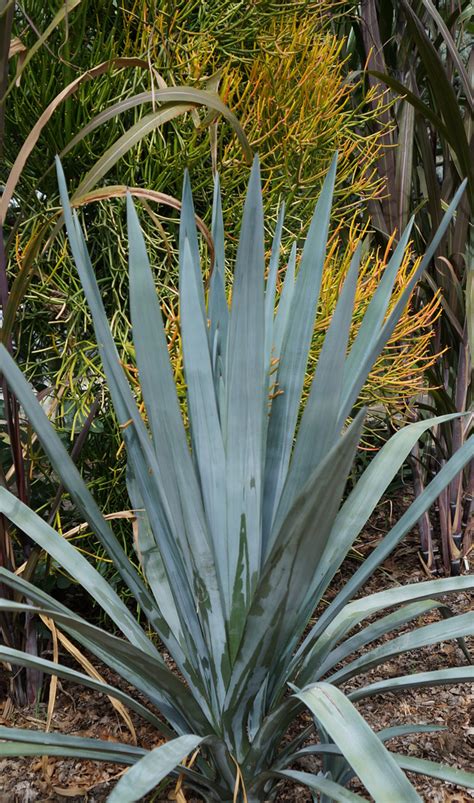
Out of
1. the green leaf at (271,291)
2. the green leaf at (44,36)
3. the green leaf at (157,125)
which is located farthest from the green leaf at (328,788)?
the green leaf at (44,36)

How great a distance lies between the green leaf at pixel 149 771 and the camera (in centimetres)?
66

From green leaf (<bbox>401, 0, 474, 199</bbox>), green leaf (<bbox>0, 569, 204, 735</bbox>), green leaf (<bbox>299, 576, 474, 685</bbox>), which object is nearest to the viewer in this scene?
green leaf (<bbox>0, 569, 204, 735</bbox>)

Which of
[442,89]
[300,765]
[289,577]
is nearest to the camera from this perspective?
[289,577]

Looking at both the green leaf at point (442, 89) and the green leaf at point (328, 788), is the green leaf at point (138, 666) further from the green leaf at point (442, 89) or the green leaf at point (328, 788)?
the green leaf at point (442, 89)

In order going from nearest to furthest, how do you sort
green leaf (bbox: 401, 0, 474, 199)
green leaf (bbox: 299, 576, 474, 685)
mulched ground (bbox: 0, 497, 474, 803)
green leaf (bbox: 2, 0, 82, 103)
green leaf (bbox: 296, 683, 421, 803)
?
green leaf (bbox: 296, 683, 421, 803) → green leaf (bbox: 299, 576, 474, 685) → green leaf (bbox: 2, 0, 82, 103) → mulched ground (bbox: 0, 497, 474, 803) → green leaf (bbox: 401, 0, 474, 199)

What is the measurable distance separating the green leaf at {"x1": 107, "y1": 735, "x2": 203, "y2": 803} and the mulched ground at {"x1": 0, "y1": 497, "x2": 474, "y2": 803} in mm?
235

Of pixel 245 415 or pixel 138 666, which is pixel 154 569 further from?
pixel 245 415

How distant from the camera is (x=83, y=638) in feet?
3.16

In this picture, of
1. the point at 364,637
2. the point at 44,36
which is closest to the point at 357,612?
the point at 364,637

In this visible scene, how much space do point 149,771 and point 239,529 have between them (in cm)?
27

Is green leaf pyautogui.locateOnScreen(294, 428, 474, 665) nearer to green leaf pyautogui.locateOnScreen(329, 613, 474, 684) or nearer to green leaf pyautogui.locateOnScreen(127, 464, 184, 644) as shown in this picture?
green leaf pyautogui.locateOnScreen(329, 613, 474, 684)

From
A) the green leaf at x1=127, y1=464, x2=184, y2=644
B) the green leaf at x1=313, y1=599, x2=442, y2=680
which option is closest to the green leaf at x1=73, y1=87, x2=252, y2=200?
the green leaf at x1=127, y1=464, x2=184, y2=644

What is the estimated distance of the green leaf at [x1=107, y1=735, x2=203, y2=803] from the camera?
0.66 m

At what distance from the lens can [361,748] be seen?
66 centimetres
